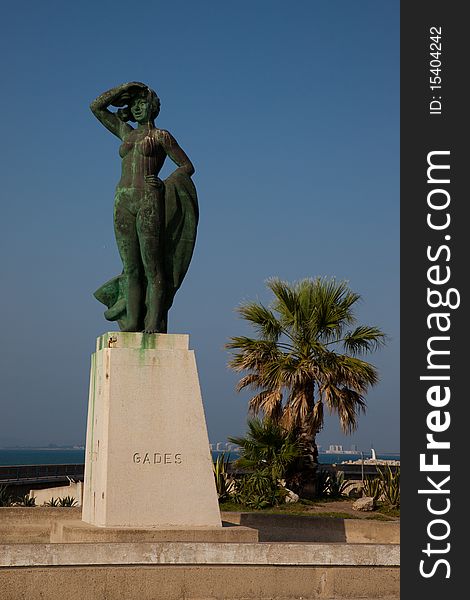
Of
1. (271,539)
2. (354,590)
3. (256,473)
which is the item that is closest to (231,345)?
(256,473)

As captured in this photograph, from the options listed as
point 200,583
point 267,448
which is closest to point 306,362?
point 267,448

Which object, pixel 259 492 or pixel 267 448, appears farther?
pixel 267 448

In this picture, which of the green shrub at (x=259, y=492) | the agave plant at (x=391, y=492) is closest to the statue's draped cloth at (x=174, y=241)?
the green shrub at (x=259, y=492)

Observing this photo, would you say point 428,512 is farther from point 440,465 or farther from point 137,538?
point 137,538

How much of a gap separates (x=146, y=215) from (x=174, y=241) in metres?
0.56

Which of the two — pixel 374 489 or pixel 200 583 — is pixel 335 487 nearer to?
pixel 374 489

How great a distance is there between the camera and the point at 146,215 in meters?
11.8

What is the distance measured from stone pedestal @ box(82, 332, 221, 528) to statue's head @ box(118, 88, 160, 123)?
2.81m

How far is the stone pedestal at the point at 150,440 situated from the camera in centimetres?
1105

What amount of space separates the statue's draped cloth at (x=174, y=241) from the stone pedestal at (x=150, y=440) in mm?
757

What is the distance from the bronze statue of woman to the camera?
38.9 ft

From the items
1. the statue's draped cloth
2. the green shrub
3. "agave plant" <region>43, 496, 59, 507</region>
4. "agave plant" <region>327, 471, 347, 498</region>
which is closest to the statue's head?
the statue's draped cloth

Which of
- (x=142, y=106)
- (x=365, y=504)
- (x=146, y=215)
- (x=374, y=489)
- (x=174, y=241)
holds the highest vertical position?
(x=142, y=106)

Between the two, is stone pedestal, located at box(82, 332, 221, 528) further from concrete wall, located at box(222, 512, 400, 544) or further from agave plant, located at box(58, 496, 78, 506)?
agave plant, located at box(58, 496, 78, 506)
